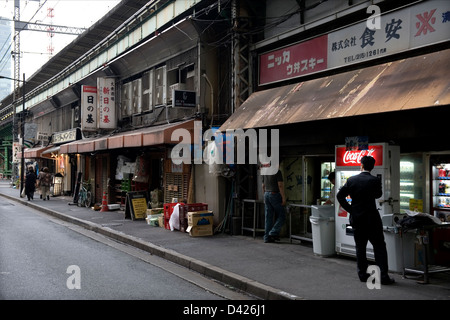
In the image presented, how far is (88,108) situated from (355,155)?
14.8 metres

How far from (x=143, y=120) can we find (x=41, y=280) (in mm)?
11152

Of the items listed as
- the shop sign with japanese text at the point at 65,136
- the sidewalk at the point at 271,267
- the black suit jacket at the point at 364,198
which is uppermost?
the shop sign with japanese text at the point at 65,136

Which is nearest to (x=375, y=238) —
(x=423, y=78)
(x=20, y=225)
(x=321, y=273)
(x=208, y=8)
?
(x=321, y=273)

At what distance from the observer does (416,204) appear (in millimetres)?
7711

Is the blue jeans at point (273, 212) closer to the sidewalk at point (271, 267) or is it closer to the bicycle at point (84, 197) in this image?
the sidewalk at point (271, 267)

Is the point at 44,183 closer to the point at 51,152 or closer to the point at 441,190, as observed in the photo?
the point at 51,152

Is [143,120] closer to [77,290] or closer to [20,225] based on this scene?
[20,225]

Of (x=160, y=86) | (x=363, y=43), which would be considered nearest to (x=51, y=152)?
(x=160, y=86)

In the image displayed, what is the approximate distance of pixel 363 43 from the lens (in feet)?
28.5

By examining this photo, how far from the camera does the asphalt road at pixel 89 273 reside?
6.12 meters

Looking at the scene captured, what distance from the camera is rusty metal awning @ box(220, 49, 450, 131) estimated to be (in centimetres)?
651

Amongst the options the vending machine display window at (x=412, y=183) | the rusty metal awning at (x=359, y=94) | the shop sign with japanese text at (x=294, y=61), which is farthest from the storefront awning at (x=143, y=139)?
the vending machine display window at (x=412, y=183)

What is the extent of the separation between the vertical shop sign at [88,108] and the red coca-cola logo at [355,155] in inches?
560

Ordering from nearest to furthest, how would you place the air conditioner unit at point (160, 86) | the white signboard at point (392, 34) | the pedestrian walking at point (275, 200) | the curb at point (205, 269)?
the curb at point (205, 269) → the white signboard at point (392, 34) → the pedestrian walking at point (275, 200) → the air conditioner unit at point (160, 86)
